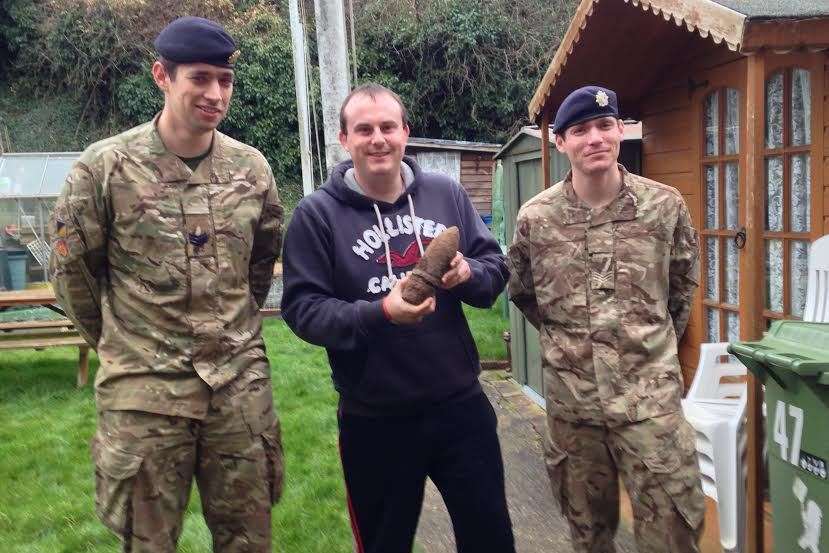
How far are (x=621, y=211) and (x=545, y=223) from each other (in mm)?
267

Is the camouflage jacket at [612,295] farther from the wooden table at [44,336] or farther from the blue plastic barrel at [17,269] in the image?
the blue plastic barrel at [17,269]

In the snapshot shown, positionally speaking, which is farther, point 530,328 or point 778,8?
point 530,328

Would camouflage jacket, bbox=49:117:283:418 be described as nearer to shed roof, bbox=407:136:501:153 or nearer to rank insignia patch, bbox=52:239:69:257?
rank insignia patch, bbox=52:239:69:257

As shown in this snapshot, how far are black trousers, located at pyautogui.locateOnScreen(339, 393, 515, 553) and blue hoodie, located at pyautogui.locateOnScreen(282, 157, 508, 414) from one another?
0.20 feet

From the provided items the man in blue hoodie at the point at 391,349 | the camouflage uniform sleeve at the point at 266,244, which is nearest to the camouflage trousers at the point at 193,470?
the man in blue hoodie at the point at 391,349

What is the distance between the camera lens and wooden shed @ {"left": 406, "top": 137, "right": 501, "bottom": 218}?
15.1 meters

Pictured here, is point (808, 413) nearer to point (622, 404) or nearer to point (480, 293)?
point (622, 404)

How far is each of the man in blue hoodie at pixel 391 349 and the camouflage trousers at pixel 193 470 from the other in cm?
27

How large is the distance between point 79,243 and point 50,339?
567 cm

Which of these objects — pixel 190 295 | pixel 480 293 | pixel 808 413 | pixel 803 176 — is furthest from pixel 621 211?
pixel 803 176

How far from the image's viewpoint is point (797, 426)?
7.36 feet

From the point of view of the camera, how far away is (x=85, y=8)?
62.8 feet

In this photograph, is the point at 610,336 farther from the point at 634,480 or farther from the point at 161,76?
the point at 161,76

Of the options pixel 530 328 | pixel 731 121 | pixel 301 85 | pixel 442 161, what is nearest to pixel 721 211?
pixel 731 121
